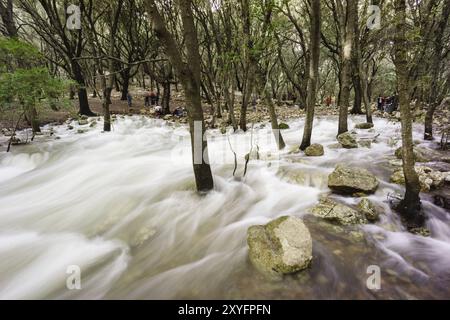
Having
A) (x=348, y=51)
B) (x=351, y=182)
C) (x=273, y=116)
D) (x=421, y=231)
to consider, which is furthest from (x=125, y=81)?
(x=421, y=231)

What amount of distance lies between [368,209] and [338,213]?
49cm

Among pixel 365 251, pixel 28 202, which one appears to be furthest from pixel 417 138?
pixel 28 202

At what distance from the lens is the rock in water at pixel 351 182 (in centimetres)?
455

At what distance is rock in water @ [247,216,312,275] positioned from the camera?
2885 mm

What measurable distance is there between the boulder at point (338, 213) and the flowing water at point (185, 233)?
13cm

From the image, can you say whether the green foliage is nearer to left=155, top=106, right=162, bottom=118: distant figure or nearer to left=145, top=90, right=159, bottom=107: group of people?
left=155, top=106, right=162, bottom=118: distant figure

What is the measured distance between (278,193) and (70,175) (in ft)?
17.7

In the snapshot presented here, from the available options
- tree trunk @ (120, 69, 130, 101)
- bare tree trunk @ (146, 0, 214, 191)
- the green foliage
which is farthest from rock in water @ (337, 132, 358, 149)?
tree trunk @ (120, 69, 130, 101)

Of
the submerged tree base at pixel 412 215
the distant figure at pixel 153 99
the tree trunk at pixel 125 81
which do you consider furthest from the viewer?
the distant figure at pixel 153 99

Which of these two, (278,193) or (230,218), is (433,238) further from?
(230,218)

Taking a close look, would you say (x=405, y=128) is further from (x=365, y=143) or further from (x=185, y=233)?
(x=365, y=143)

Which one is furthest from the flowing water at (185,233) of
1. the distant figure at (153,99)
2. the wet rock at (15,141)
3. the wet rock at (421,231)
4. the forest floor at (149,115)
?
the distant figure at (153,99)

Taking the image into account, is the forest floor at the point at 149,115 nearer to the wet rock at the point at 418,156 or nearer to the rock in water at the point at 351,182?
the wet rock at the point at 418,156

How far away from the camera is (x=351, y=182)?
4656 millimetres
